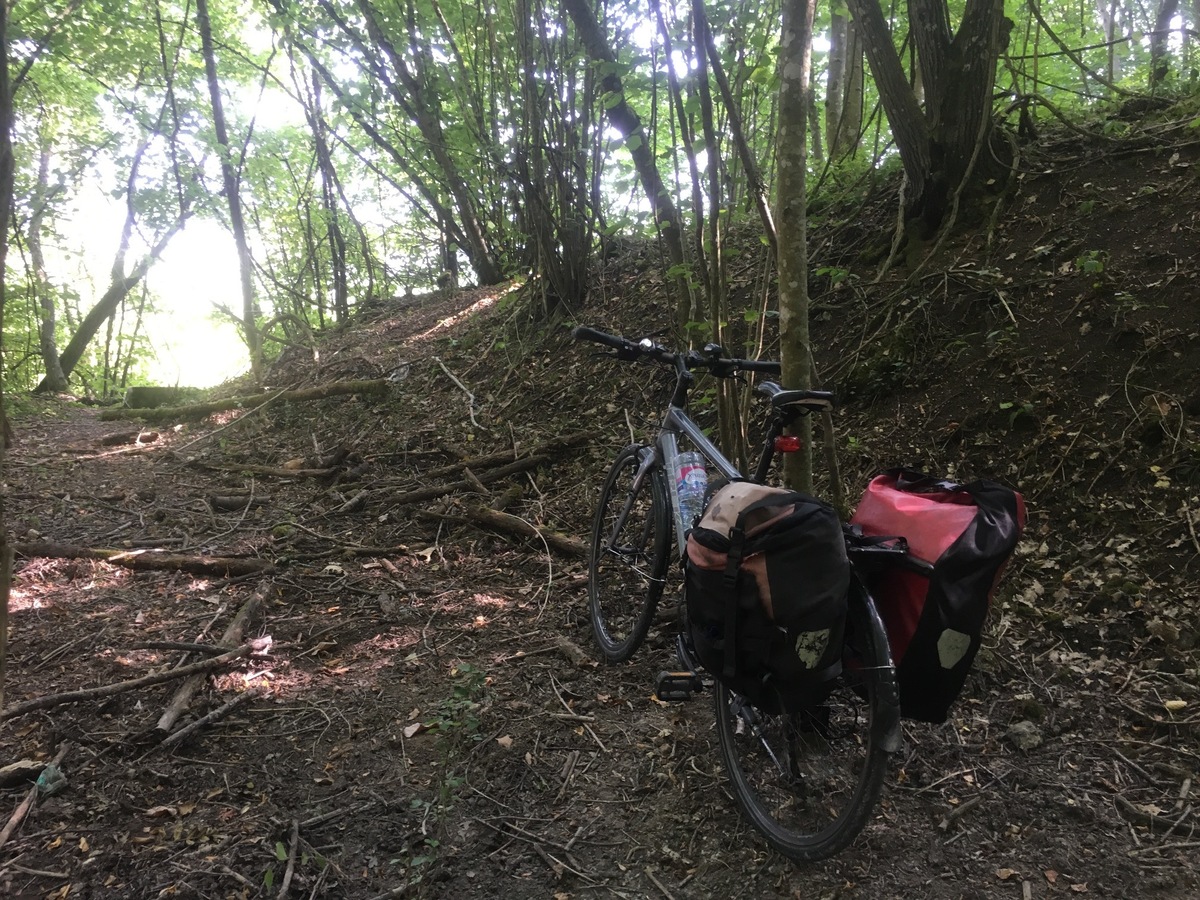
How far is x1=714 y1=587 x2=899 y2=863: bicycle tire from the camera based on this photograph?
67.1 inches

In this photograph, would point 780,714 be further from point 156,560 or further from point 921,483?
point 156,560

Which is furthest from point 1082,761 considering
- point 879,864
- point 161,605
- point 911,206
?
point 161,605

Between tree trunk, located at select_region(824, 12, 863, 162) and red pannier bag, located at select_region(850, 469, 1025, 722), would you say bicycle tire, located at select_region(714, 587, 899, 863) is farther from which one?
tree trunk, located at select_region(824, 12, 863, 162)

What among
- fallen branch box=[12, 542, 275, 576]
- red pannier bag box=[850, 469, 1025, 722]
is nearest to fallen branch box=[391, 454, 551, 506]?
fallen branch box=[12, 542, 275, 576]

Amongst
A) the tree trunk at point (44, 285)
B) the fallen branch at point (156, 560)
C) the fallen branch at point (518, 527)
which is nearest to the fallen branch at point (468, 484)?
the fallen branch at point (518, 527)

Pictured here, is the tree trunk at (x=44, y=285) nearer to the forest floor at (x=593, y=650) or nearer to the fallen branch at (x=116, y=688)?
the forest floor at (x=593, y=650)

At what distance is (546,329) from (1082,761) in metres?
5.67

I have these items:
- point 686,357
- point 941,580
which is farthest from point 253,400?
point 941,580

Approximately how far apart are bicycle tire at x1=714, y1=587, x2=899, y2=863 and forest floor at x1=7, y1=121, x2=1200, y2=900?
118mm

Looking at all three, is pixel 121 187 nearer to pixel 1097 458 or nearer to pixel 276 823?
pixel 276 823

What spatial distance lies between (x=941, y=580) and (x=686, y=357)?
5.13 feet

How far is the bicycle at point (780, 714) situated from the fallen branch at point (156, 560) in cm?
225

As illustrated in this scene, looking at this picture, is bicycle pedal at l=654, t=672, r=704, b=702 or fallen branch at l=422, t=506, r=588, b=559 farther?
fallen branch at l=422, t=506, r=588, b=559

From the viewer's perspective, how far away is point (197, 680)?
2781 mm
